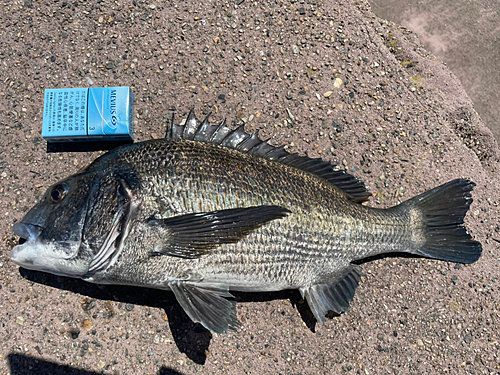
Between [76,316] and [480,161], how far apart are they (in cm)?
370

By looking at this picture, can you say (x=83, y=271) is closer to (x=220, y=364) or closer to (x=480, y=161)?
(x=220, y=364)

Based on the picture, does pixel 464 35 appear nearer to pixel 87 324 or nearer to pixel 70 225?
pixel 70 225

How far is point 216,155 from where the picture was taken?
2100 millimetres

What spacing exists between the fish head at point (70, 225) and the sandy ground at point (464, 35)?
3440 millimetres

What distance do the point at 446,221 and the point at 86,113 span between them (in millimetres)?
2816

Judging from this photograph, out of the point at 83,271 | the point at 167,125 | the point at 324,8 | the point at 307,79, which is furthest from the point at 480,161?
the point at 83,271

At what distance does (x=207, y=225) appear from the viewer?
1.89m

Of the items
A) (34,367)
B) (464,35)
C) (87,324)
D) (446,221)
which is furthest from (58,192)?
(464,35)

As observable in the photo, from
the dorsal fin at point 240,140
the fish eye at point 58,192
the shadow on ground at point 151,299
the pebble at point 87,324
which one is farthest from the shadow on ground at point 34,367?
the dorsal fin at point 240,140

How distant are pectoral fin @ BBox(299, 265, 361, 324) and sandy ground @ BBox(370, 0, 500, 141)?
2496mm

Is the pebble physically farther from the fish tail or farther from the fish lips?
the fish tail

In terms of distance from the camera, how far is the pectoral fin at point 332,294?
2.28m

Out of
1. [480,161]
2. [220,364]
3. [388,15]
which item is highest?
[388,15]

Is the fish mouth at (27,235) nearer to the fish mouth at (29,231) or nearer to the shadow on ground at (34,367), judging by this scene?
the fish mouth at (29,231)
